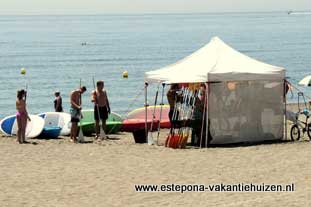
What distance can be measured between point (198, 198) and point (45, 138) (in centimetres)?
899

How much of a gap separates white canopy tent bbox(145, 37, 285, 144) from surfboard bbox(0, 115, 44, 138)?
3.39 meters

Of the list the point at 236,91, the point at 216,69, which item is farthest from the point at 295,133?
the point at 216,69

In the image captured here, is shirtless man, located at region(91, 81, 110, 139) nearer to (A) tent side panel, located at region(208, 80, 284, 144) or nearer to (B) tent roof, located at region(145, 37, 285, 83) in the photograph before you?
(B) tent roof, located at region(145, 37, 285, 83)

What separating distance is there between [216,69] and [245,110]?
1.38 meters

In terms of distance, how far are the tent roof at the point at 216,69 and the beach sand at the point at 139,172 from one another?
1528 mm

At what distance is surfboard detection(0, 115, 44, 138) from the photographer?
19.2 meters

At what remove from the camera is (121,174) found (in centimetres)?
1327

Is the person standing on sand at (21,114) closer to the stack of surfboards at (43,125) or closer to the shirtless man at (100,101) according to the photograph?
the stack of surfboards at (43,125)

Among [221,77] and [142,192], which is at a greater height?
[221,77]

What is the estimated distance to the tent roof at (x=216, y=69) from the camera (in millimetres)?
16500

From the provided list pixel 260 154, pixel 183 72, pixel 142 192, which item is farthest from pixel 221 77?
pixel 142 192

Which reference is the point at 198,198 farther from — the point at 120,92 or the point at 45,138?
the point at 120,92

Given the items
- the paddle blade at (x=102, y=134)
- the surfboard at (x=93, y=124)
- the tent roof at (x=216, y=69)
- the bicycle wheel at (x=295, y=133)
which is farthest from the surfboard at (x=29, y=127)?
the bicycle wheel at (x=295, y=133)

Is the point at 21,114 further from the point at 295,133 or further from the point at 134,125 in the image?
the point at 295,133
